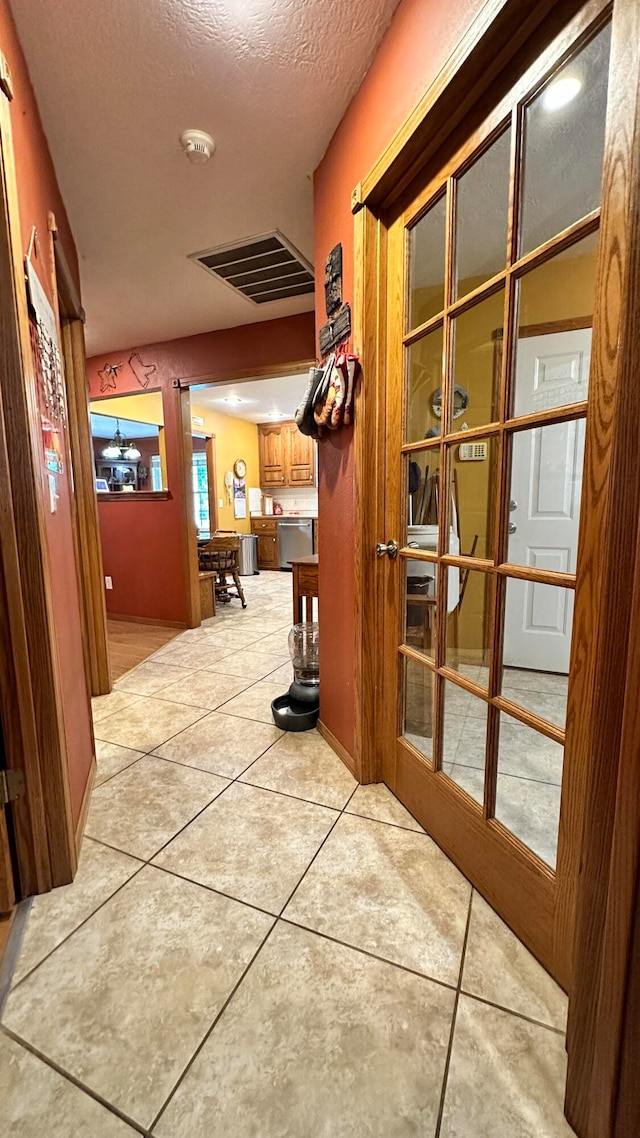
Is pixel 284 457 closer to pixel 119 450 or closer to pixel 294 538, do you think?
A: pixel 294 538

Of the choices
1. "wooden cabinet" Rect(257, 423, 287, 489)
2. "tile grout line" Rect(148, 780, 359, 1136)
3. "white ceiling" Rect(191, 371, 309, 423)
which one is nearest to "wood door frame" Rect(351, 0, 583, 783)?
"tile grout line" Rect(148, 780, 359, 1136)

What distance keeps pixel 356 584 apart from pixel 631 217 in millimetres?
1144

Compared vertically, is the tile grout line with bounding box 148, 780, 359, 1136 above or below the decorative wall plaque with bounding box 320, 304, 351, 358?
below

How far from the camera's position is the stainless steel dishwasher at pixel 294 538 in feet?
22.9

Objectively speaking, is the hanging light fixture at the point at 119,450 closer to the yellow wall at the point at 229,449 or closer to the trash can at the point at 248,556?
the yellow wall at the point at 229,449

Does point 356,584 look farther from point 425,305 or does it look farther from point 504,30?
point 504,30

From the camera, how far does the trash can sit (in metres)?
6.77

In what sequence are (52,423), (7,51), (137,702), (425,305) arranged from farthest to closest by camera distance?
(137,702)
(52,423)
(425,305)
(7,51)

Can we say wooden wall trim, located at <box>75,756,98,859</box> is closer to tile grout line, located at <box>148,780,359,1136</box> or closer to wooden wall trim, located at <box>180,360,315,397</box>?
tile grout line, located at <box>148,780,359,1136</box>

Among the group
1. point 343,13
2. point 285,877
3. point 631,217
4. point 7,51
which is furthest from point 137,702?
point 343,13

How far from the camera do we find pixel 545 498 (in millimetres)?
1189

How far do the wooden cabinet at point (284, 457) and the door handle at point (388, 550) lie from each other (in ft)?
19.6

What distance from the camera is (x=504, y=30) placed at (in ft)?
2.86

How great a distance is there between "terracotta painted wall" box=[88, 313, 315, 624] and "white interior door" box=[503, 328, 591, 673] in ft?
8.09
